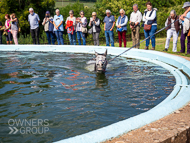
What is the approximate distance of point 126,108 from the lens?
4652 millimetres

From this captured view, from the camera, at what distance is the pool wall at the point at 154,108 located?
9.13 ft

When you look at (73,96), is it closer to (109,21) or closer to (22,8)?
(109,21)

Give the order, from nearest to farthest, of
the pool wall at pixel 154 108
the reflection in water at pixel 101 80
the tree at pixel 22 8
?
the pool wall at pixel 154 108
the reflection in water at pixel 101 80
the tree at pixel 22 8

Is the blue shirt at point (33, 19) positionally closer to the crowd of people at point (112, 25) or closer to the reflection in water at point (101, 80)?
the crowd of people at point (112, 25)

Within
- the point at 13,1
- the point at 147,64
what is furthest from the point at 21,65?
the point at 13,1

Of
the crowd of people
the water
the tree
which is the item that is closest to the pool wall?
the water

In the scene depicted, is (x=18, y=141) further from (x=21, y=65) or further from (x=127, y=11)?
(x=127, y=11)

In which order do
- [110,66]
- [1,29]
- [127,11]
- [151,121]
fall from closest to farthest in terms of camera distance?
[151,121] → [110,66] → [1,29] → [127,11]

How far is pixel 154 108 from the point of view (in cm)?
370

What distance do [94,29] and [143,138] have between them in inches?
452

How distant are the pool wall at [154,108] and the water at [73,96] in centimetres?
35

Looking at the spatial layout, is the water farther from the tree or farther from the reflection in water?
the tree

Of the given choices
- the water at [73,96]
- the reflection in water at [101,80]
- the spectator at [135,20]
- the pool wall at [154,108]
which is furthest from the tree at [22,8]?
the reflection in water at [101,80]

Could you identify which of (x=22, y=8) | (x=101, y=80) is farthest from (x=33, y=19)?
(x=22, y=8)
